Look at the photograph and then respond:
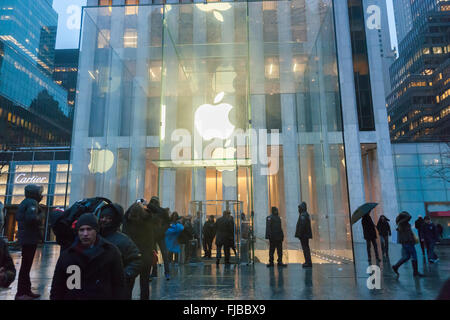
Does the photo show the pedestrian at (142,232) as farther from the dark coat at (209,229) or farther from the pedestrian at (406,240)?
the dark coat at (209,229)

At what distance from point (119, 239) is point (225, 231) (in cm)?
699

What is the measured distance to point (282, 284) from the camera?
6.74 metres

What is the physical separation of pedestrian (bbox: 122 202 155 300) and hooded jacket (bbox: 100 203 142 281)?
1297mm

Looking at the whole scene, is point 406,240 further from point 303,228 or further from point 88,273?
point 88,273

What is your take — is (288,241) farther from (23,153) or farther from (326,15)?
(23,153)

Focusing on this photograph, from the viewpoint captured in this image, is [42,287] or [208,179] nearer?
[42,287]

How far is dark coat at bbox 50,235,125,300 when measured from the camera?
2.45 m

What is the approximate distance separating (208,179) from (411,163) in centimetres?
2332

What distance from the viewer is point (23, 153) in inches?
1234

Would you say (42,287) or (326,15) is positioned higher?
(326,15)

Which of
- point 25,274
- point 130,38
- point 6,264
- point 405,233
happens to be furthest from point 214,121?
point 130,38

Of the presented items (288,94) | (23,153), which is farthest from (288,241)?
(23,153)

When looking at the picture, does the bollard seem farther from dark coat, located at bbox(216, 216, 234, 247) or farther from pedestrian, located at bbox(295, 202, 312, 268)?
pedestrian, located at bbox(295, 202, 312, 268)

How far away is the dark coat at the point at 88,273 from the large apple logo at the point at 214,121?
836 centimetres
